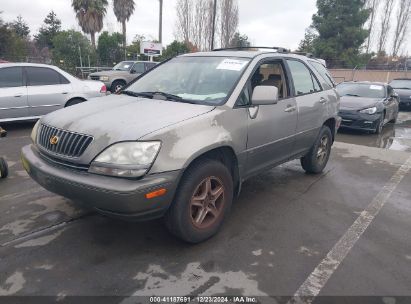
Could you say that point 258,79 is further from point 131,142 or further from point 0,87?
point 0,87

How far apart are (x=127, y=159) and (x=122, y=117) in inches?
20.7

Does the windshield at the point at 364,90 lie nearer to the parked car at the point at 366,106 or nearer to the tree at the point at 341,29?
the parked car at the point at 366,106

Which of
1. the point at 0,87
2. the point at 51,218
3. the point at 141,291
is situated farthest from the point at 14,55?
the point at 141,291

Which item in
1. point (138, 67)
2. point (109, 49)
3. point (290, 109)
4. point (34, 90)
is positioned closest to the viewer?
point (290, 109)

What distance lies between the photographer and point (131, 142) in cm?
256

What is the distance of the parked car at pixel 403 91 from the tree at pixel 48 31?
137 ft

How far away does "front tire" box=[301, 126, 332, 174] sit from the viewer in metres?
4.88

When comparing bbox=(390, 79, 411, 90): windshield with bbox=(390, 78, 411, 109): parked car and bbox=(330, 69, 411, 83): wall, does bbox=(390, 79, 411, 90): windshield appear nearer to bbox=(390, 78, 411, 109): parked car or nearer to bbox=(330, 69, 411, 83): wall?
bbox=(390, 78, 411, 109): parked car

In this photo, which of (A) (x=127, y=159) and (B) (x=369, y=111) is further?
(B) (x=369, y=111)

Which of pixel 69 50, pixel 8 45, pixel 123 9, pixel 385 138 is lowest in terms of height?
pixel 385 138

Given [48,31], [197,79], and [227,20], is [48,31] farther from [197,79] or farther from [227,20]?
[197,79]

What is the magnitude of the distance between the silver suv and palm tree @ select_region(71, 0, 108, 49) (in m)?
29.1

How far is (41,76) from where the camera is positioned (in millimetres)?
7543

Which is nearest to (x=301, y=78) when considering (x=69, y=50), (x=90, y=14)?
(x=69, y=50)
